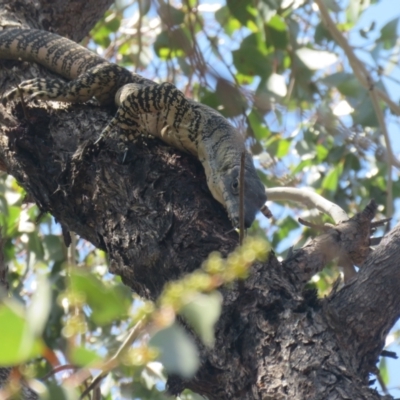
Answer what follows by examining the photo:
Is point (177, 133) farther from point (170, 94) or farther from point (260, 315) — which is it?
point (260, 315)

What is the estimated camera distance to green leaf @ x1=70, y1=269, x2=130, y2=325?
0.90 meters

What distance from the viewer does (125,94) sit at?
418cm

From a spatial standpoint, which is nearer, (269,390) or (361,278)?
(269,390)

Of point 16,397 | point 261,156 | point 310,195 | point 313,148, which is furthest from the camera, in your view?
point 313,148

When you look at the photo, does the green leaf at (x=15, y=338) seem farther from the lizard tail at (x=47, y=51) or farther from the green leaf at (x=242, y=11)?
the green leaf at (x=242, y=11)

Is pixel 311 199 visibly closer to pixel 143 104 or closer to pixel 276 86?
pixel 143 104

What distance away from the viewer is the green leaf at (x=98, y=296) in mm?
904

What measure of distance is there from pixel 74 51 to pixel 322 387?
3.50 m

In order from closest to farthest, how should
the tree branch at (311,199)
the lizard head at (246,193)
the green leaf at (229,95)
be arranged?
the green leaf at (229,95) → the lizard head at (246,193) → the tree branch at (311,199)

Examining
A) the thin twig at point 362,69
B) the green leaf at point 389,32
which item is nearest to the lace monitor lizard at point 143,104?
the thin twig at point 362,69

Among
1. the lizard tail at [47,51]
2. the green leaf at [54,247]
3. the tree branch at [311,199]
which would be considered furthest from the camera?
the green leaf at [54,247]

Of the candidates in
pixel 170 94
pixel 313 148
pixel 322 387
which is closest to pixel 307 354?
pixel 322 387

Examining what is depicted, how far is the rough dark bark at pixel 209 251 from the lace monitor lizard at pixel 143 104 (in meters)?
0.15

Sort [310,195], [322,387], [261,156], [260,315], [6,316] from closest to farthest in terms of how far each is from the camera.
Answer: [6,316]
[322,387]
[260,315]
[310,195]
[261,156]
